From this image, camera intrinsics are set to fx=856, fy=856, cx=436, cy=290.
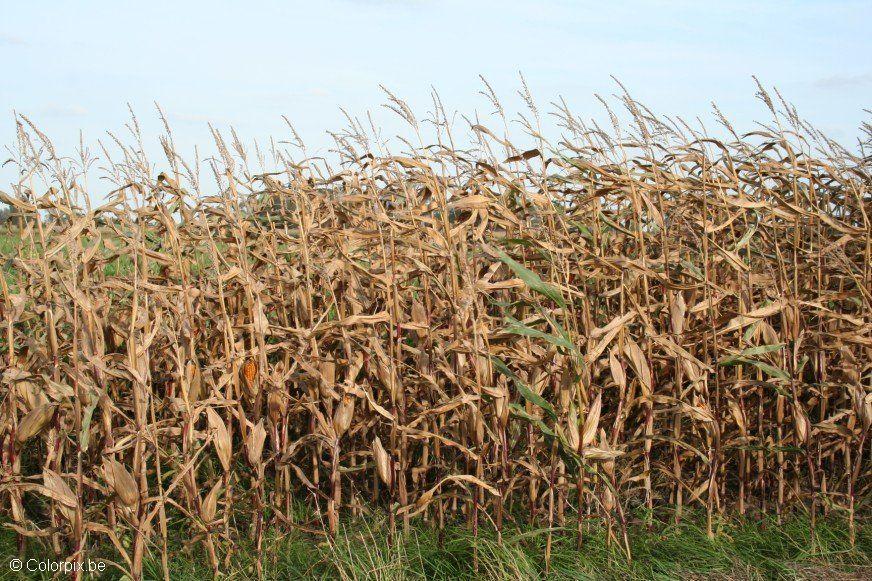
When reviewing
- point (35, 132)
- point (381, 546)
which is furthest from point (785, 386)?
point (35, 132)

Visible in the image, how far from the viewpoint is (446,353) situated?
3391 mm

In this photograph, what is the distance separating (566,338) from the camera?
117 inches

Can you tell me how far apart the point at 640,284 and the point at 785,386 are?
762mm

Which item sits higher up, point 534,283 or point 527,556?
point 534,283

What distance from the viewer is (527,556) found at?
3262 millimetres

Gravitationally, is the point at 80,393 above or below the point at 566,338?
below

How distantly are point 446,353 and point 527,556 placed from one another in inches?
32.8

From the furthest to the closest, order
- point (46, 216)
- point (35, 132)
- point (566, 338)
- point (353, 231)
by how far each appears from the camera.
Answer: point (46, 216)
point (353, 231)
point (35, 132)
point (566, 338)

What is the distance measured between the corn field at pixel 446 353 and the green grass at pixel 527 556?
0.28ft

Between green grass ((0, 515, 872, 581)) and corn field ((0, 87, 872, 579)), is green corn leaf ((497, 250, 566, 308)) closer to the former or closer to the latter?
corn field ((0, 87, 872, 579))

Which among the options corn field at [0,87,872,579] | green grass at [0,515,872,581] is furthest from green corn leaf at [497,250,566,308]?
green grass at [0,515,872,581]

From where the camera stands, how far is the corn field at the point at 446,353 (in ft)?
10.4

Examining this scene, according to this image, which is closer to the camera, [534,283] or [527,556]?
[534,283]

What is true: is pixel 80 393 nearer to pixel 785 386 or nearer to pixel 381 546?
pixel 381 546
